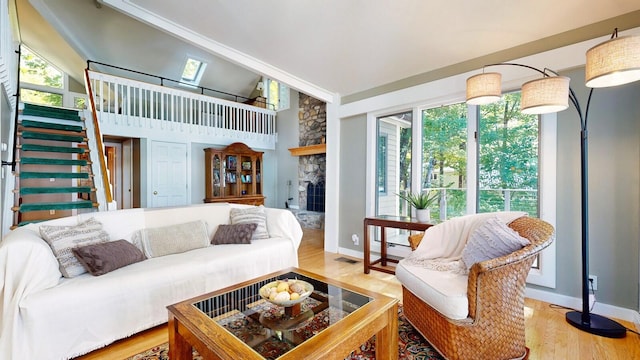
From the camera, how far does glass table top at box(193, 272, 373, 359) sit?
1.24 metres

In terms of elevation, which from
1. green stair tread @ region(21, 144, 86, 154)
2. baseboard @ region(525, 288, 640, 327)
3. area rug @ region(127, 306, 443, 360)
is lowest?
area rug @ region(127, 306, 443, 360)

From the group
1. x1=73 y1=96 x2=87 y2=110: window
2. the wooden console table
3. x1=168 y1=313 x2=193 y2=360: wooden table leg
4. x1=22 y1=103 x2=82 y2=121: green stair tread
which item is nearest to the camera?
x1=168 y1=313 x2=193 y2=360: wooden table leg

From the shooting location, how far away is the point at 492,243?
66.7 inches

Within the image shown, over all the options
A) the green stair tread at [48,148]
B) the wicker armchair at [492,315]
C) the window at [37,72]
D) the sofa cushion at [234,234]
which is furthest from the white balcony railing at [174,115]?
the wicker armchair at [492,315]

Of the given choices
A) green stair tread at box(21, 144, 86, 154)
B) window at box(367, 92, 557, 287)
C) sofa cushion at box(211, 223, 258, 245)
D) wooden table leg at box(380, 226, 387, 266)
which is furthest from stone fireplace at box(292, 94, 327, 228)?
green stair tread at box(21, 144, 86, 154)

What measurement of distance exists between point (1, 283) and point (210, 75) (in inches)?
287

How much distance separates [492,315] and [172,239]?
2.52m

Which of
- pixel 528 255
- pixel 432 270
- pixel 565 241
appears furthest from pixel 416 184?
pixel 528 255

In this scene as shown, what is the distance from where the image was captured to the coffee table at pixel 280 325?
1.15 metres

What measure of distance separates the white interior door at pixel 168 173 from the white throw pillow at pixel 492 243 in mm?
5666

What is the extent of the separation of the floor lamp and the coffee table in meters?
1.62

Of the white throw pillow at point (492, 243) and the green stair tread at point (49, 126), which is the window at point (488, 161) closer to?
the white throw pillow at point (492, 243)

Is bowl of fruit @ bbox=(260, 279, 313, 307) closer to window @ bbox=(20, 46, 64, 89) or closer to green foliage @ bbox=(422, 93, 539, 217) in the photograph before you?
green foliage @ bbox=(422, 93, 539, 217)

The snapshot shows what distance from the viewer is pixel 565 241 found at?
2.41 meters
